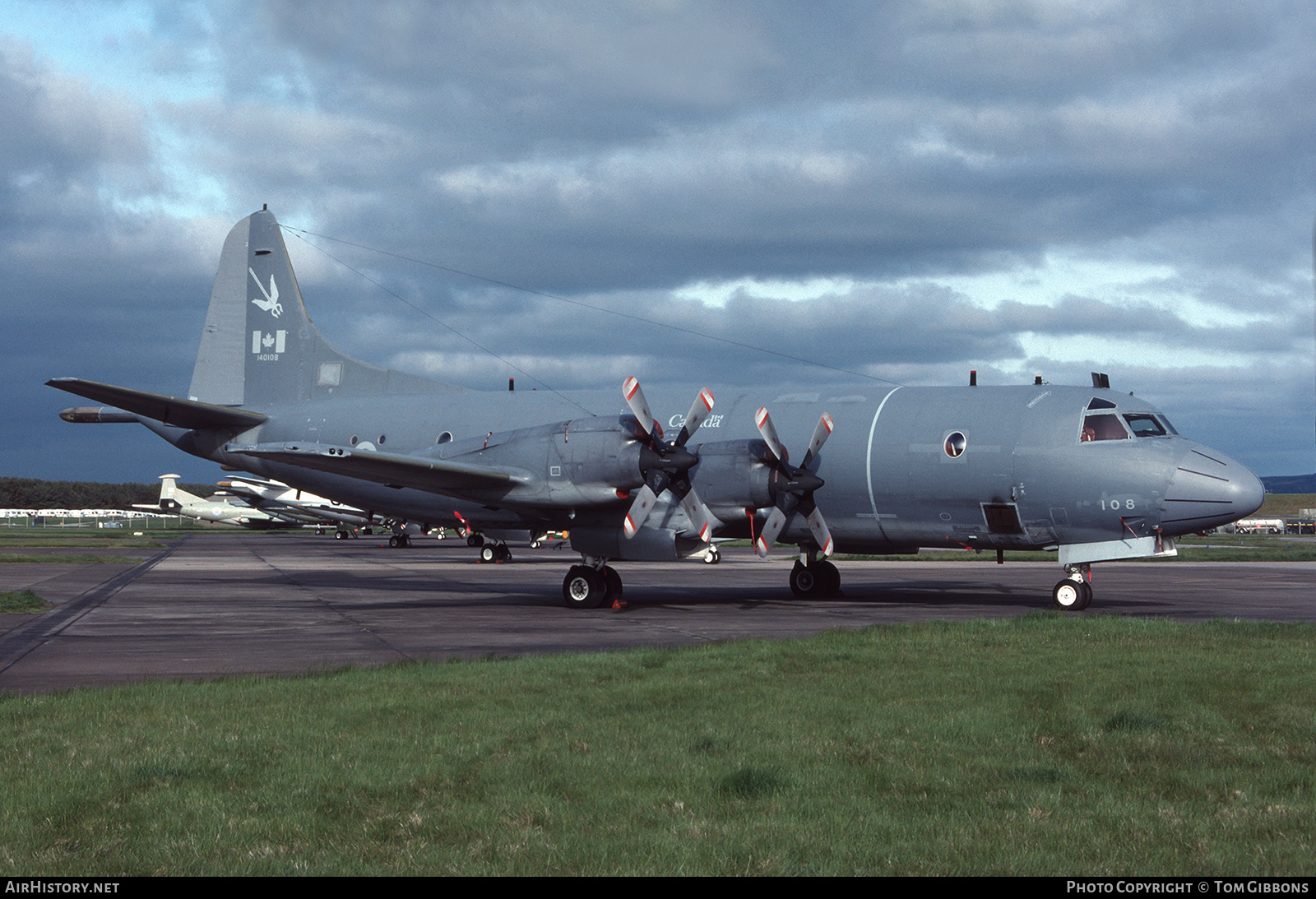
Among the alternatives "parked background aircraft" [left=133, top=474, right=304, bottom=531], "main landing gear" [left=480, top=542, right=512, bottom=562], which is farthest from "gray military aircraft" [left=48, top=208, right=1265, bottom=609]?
"parked background aircraft" [left=133, top=474, right=304, bottom=531]

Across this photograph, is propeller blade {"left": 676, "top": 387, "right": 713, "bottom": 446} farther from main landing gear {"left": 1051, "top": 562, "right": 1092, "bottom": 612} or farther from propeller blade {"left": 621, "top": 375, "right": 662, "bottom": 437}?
main landing gear {"left": 1051, "top": 562, "right": 1092, "bottom": 612}

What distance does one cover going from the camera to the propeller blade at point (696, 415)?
21.5m

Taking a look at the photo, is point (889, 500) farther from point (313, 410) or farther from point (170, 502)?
point (170, 502)

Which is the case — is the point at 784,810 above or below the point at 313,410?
below

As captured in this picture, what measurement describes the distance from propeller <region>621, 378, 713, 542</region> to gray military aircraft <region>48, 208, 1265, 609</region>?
0.04 meters

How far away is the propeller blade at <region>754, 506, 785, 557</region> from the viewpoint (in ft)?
70.1

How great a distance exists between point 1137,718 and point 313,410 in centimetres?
2476

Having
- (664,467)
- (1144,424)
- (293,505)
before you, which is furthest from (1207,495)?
(293,505)

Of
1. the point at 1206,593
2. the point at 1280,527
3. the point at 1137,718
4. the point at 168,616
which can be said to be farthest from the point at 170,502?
the point at 1280,527

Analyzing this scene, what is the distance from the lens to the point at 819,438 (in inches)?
865

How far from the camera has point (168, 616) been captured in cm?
2053

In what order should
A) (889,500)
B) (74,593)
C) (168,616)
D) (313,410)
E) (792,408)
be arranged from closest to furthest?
(168,616) → (889,500) → (792,408) → (74,593) → (313,410)

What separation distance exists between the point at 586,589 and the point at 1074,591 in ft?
32.0

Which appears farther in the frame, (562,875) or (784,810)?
(784,810)
